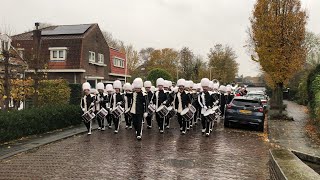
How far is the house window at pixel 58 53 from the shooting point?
34741 mm

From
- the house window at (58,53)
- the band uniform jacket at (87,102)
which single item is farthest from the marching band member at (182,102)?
the house window at (58,53)

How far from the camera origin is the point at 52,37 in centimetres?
3594

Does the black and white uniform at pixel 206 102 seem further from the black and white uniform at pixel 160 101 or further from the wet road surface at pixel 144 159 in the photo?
the black and white uniform at pixel 160 101

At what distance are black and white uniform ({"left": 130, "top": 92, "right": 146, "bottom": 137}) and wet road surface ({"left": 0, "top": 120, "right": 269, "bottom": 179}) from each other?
1.61 ft

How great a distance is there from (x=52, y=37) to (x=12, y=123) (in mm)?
25539

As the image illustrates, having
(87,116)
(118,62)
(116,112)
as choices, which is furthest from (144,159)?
(118,62)

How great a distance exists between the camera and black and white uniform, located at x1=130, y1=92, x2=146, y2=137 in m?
12.8

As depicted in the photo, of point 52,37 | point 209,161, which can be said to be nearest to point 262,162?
point 209,161

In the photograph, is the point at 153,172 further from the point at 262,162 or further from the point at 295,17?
the point at 295,17

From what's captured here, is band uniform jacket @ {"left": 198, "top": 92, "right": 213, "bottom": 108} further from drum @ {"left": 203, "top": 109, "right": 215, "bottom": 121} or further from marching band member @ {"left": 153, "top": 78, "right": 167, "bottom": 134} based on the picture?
marching band member @ {"left": 153, "top": 78, "right": 167, "bottom": 134}

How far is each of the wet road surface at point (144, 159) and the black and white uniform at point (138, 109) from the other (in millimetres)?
491

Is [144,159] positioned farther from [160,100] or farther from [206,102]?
[160,100]

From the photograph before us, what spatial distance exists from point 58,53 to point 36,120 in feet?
75.2

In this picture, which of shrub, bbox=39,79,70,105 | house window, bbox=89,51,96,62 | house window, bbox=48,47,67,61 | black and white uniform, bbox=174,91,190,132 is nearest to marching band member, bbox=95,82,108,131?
black and white uniform, bbox=174,91,190,132
